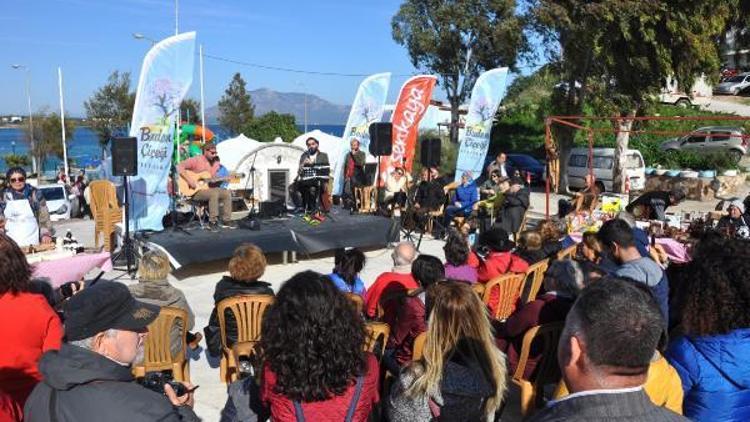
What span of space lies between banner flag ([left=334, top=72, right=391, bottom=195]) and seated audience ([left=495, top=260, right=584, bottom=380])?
912cm

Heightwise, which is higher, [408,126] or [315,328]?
[408,126]

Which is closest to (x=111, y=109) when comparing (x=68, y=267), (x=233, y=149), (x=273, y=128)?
(x=273, y=128)

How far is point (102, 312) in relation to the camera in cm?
188

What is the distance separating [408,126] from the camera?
12.9 metres

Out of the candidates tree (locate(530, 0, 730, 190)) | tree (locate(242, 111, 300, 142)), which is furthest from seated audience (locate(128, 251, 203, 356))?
tree (locate(242, 111, 300, 142))

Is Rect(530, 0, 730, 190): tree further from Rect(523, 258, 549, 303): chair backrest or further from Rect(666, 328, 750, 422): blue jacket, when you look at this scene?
Rect(666, 328, 750, 422): blue jacket

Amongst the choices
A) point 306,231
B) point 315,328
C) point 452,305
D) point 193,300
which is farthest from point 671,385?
point 306,231

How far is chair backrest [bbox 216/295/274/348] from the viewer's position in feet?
13.2

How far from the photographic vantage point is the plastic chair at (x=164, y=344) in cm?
391

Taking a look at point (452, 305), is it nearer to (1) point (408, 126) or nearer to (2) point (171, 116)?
(2) point (171, 116)

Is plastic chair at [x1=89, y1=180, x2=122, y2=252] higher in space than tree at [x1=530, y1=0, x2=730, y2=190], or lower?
lower

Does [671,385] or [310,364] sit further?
[671,385]

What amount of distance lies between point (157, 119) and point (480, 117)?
6.87 meters

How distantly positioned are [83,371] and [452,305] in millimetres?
1402
